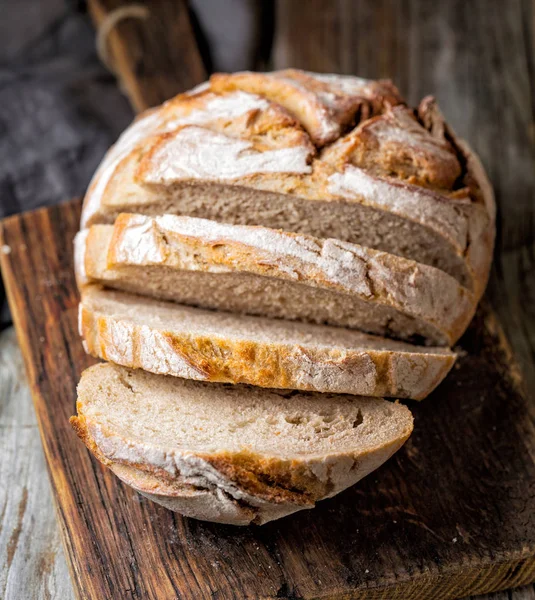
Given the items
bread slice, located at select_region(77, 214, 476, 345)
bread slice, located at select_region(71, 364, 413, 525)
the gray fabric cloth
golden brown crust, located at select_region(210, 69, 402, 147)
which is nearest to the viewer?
bread slice, located at select_region(71, 364, 413, 525)

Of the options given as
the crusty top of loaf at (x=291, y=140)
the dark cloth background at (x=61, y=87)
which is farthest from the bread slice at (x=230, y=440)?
the dark cloth background at (x=61, y=87)

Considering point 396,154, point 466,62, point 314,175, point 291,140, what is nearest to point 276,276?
point 314,175

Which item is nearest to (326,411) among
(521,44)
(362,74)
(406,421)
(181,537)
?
(406,421)

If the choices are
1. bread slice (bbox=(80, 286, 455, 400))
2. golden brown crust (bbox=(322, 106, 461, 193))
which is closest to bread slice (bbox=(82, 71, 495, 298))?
golden brown crust (bbox=(322, 106, 461, 193))

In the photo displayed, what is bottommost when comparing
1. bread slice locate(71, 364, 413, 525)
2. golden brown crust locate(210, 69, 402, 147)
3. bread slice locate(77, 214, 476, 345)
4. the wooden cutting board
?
the wooden cutting board

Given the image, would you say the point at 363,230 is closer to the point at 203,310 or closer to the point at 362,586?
the point at 203,310

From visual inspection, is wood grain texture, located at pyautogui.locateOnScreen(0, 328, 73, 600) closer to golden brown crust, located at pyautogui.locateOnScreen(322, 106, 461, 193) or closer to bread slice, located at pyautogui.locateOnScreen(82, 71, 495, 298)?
bread slice, located at pyautogui.locateOnScreen(82, 71, 495, 298)

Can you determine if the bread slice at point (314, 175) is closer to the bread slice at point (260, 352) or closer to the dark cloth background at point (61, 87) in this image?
the bread slice at point (260, 352)
